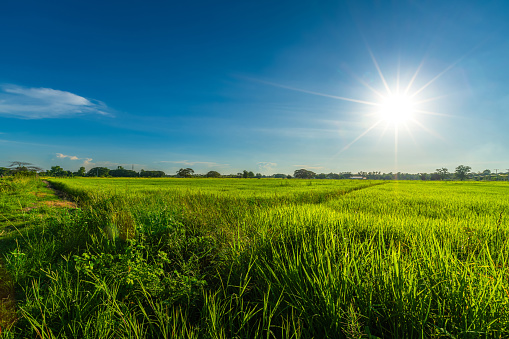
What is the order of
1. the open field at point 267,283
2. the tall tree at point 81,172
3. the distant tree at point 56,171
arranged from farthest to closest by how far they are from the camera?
the tall tree at point 81,172
the distant tree at point 56,171
the open field at point 267,283

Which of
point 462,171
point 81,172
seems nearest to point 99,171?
point 81,172

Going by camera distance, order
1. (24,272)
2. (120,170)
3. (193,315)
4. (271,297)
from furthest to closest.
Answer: (120,170) < (24,272) < (193,315) < (271,297)

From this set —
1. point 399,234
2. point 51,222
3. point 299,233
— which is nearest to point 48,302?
point 299,233

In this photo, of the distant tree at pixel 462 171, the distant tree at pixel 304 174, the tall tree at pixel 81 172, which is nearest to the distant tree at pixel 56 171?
the tall tree at pixel 81 172

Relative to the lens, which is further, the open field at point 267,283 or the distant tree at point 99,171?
the distant tree at point 99,171

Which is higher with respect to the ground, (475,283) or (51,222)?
(475,283)

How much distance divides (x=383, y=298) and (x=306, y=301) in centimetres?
69

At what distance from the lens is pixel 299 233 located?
11.9ft

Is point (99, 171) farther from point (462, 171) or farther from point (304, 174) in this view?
point (462, 171)

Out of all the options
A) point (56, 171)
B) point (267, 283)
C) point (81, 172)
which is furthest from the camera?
point (81, 172)

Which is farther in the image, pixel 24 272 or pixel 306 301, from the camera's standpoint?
pixel 24 272

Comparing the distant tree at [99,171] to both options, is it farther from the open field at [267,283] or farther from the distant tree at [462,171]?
the distant tree at [462,171]

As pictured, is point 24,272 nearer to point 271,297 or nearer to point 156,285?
point 156,285

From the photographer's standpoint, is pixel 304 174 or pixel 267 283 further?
pixel 304 174
